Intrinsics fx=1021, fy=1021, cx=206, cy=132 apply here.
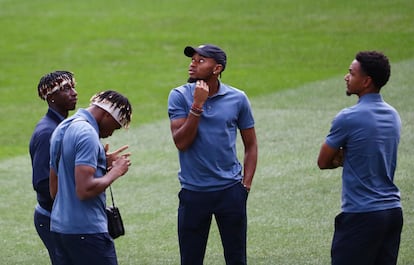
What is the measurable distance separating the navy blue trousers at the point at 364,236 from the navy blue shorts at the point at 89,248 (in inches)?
62.6

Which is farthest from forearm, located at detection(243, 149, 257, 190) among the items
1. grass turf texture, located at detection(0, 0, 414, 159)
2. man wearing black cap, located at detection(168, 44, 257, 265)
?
grass turf texture, located at detection(0, 0, 414, 159)

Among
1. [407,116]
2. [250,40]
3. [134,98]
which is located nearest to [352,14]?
[250,40]

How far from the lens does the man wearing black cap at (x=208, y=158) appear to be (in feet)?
26.5

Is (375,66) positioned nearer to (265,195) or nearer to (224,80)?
(265,195)

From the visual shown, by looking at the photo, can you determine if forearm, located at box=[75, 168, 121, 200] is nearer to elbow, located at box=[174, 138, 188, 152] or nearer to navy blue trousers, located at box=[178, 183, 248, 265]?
elbow, located at box=[174, 138, 188, 152]

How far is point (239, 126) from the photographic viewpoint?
836cm

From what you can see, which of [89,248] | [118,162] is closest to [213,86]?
[118,162]

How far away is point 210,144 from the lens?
8070mm

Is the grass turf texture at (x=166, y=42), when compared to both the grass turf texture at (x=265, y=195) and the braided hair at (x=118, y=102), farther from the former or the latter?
the braided hair at (x=118, y=102)

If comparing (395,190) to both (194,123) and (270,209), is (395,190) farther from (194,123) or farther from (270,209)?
(270,209)

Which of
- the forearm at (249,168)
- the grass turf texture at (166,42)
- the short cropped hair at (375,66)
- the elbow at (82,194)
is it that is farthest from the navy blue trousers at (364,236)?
the grass turf texture at (166,42)

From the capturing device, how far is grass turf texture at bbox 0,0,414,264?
11664 mm

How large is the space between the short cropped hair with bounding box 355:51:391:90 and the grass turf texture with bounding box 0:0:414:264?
3.43 m

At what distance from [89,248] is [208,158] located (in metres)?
1.45
